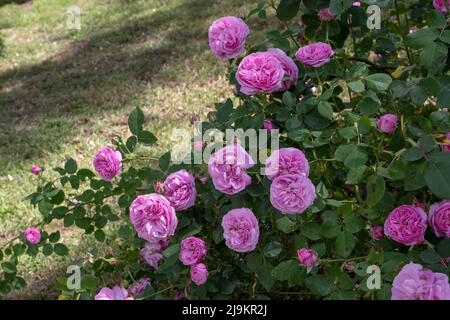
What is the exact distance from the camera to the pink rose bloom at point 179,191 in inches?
72.6

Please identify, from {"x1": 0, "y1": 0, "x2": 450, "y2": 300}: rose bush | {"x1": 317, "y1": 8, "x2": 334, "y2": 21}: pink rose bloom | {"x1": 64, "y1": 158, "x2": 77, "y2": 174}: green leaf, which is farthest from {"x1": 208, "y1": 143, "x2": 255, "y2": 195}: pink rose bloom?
{"x1": 64, "y1": 158, "x2": 77, "y2": 174}: green leaf

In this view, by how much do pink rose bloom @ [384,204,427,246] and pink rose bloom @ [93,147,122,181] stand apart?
2.86 feet

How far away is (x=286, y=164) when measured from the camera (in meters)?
1.68

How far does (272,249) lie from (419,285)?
502mm

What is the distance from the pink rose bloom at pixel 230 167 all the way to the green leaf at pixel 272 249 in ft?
0.78

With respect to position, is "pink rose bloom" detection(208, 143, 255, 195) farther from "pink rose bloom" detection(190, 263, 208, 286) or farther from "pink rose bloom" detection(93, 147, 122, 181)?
"pink rose bloom" detection(93, 147, 122, 181)

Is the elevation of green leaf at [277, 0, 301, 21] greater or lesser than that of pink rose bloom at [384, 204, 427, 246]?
greater

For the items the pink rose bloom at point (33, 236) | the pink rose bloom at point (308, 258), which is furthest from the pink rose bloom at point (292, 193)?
the pink rose bloom at point (33, 236)

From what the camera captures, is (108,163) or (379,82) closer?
(379,82)

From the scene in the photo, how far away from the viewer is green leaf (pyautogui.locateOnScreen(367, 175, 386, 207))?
154cm

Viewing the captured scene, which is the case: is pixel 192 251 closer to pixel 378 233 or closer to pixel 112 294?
pixel 112 294

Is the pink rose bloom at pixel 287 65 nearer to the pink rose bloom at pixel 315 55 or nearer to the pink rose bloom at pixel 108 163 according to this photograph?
the pink rose bloom at pixel 315 55

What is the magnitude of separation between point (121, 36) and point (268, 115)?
5597 mm

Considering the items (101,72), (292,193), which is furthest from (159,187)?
(101,72)
